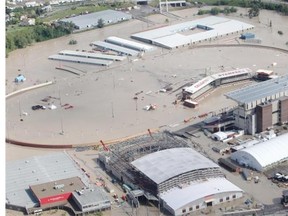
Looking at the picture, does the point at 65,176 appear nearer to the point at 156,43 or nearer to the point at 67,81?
the point at 67,81

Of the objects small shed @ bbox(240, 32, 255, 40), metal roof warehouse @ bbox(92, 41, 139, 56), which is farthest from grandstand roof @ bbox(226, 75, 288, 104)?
small shed @ bbox(240, 32, 255, 40)

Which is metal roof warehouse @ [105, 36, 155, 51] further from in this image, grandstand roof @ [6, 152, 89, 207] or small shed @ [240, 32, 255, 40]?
grandstand roof @ [6, 152, 89, 207]

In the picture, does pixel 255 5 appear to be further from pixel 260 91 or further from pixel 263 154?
pixel 263 154

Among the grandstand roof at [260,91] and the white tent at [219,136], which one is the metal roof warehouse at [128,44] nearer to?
the grandstand roof at [260,91]

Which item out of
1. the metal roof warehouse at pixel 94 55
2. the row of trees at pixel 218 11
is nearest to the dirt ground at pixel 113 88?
the metal roof warehouse at pixel 94 55

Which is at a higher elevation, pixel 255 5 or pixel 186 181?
pixel 255 5

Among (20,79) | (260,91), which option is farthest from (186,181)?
(20,79)
